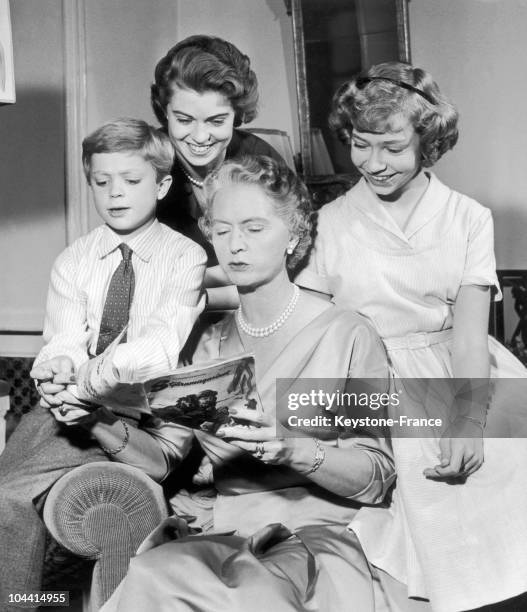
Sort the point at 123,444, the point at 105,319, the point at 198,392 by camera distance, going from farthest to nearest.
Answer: the point at 105,319
the point at 123,444
the point at 198,392

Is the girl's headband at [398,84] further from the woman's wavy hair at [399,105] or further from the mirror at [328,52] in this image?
the mirror at [328,52]

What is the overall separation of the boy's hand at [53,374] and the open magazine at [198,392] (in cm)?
17

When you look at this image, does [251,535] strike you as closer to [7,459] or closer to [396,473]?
[396,473]

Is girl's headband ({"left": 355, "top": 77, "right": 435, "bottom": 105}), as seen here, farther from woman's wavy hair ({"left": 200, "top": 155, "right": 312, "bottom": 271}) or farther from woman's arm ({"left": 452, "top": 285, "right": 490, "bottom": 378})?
woman's arm ({"left": 452, "top": 285, "right": 490, "bottom": 378})

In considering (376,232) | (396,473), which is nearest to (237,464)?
(396,473)

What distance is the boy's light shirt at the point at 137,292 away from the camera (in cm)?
197

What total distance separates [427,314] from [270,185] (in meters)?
0.50

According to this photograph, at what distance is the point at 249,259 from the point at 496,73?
1849mm

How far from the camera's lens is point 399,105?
78.5 inches

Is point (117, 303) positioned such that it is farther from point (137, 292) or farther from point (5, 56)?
point (5, 56)

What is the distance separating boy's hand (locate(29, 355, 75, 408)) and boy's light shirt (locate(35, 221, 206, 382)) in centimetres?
8

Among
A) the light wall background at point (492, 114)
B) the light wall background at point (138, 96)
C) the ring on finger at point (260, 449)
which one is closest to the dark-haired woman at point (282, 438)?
the ring on finger at point (260, 449)

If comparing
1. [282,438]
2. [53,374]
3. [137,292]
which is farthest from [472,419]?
[53,374]

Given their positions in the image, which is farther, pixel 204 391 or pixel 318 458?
pixel 318 458
